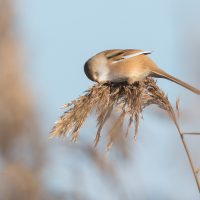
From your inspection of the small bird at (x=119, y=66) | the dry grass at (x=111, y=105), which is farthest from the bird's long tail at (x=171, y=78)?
the dry grass at (x=111, y=105)

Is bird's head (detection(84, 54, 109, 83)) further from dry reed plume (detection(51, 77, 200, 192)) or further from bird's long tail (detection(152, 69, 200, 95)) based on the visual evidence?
dry reed plume (detection(51, 77, 200, 192))

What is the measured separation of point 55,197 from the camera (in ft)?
12.5

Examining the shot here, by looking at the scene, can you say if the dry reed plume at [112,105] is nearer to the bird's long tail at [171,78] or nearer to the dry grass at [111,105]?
the dry grass at [111,105]

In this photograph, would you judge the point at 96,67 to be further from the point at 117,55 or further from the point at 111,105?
the point at 111,105

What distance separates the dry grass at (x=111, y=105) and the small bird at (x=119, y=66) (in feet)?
2.85

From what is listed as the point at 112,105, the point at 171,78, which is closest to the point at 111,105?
the point at 112,105

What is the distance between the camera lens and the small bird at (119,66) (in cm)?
381

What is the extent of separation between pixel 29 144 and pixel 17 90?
0.72 meters

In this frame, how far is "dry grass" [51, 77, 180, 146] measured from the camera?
2535 mm

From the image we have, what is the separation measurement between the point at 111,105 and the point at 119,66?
1409mm

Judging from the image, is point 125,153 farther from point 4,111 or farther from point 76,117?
point 4,111

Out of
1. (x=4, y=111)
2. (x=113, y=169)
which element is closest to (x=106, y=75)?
(x=113, y=169)

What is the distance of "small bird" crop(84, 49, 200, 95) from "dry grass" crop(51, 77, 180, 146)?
0.87m

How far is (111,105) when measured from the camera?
2.74 meters
